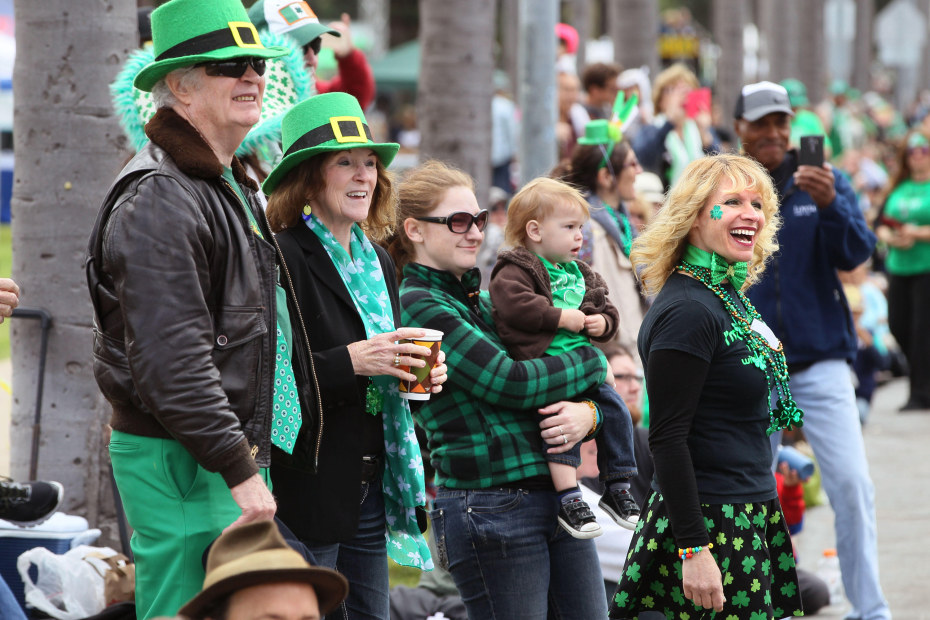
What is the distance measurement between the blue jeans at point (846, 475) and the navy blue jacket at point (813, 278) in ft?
0.39

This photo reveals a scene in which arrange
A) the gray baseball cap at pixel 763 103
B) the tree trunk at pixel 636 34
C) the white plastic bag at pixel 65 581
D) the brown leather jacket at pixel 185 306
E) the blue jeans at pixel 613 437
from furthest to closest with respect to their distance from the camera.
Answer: the tree trunk at pixel 636 34 < the gray baseball cap at pixel 763 103 < the white plastic bag at pixel 65 581 < the blue jeans at pixel 613 437 < the brown leather jacket at pixel 185 306

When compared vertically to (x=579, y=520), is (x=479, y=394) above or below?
above

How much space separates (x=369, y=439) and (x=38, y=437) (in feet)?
6.60

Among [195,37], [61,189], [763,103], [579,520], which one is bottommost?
[579,520]

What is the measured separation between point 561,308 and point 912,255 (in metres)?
7.65

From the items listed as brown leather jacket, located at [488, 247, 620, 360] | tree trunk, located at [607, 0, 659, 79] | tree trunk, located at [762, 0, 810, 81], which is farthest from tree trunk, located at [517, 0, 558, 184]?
tree trunk, located at [762, 0, 810, 81]

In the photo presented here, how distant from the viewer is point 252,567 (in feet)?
8.77

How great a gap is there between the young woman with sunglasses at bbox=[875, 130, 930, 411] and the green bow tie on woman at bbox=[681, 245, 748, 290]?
7.39m

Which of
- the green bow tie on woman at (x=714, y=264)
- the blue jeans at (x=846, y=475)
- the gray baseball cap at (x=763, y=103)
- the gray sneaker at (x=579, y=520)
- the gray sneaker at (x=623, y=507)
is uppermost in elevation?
the gray baseball cap at (x=763, y=103)

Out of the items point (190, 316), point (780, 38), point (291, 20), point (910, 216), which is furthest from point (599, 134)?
point (780, 38)

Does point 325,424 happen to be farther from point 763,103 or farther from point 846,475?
point 763,103

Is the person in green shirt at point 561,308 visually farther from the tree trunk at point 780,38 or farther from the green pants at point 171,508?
the tree trunk at point 780,38

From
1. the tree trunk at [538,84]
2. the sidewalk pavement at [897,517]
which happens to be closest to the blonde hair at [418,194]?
the sidewalk pavement at [897,517]

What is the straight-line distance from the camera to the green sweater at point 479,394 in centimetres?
385
